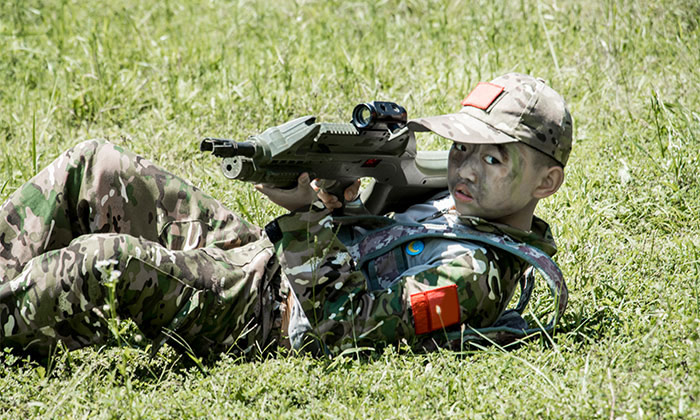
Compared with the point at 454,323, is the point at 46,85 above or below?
above

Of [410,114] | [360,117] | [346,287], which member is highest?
[360,117]

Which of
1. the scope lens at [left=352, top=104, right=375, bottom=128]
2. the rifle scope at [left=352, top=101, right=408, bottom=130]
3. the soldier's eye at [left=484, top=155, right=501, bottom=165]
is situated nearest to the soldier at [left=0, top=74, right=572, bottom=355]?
the soldier's eye at [left=484, top=155, right=501, bottom=165]

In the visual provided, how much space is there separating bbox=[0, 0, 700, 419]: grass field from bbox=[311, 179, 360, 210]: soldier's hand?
66cm

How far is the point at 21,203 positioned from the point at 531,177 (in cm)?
207

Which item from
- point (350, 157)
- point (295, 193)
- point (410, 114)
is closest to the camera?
point (295, 193)

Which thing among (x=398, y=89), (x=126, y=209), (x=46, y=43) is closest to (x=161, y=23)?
(x=46, y=43)

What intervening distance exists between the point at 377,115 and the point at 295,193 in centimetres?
44

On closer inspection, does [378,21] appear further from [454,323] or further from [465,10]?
[454,323]

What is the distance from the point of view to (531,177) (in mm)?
3504

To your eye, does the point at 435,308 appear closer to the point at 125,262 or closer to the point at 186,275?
the point at 186,275

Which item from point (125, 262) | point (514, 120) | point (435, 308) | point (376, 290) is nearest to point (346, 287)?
point (376, 290)

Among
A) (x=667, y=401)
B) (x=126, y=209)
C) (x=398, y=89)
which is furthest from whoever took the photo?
(x=398, y=89)

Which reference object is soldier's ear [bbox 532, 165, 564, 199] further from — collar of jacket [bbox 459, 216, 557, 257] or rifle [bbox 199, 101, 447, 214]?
rifle [bbox 199, 101, 447, 214]

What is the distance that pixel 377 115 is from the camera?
3.31 m
